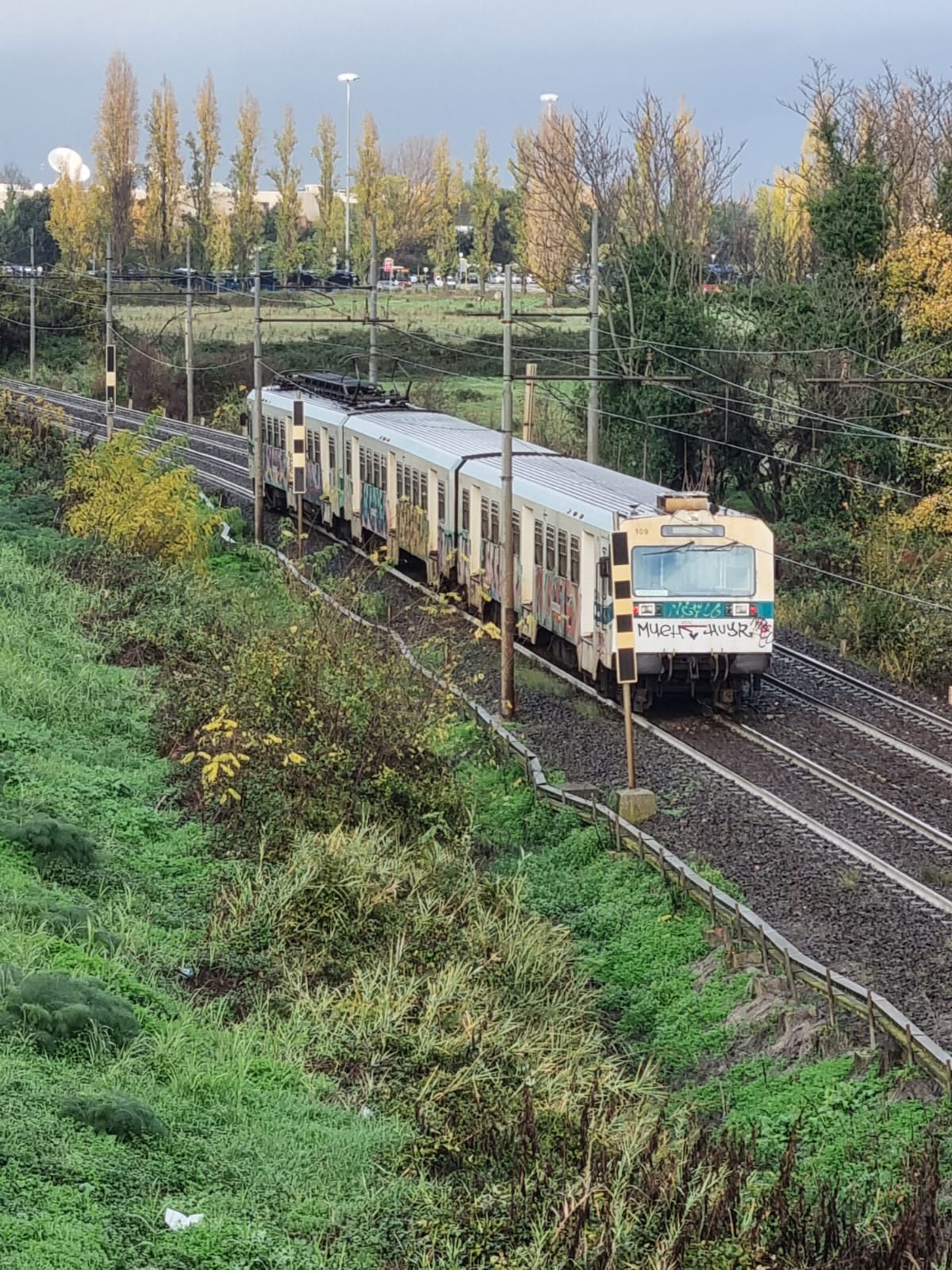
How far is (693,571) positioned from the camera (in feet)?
65.6

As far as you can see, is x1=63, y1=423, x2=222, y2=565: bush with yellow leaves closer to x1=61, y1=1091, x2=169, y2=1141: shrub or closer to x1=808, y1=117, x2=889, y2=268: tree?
x1=808, y1=117, x2=889, y2=268: tree

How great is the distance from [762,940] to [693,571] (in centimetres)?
790

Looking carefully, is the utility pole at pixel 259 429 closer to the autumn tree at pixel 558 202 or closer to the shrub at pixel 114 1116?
the autumn tree at pixel 558 202

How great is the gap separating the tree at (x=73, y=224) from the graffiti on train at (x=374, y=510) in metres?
55.4

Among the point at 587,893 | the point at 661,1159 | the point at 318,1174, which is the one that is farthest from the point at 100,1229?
the point at 587,893

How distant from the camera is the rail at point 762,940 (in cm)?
1082

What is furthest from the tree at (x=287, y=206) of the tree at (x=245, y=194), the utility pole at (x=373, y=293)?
the utility pole at (x=373, y=293)

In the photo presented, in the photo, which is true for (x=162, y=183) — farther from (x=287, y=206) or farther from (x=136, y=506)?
(x=136, y=506)

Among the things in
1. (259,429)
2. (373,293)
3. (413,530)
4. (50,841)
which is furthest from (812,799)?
(373,293)

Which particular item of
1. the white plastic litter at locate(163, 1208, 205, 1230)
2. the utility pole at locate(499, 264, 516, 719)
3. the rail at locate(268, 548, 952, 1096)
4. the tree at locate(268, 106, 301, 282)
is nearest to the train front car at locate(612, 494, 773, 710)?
the utility pole at locate(499, 264, 516, 719)

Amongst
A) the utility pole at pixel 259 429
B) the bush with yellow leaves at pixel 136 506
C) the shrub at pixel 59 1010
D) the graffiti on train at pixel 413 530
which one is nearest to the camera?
the shrub at pixel 59 1010

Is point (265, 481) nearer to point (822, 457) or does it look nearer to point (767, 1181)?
point (822, 457)

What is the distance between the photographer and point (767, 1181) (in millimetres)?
9414

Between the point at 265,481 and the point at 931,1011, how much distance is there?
28.0 meters
